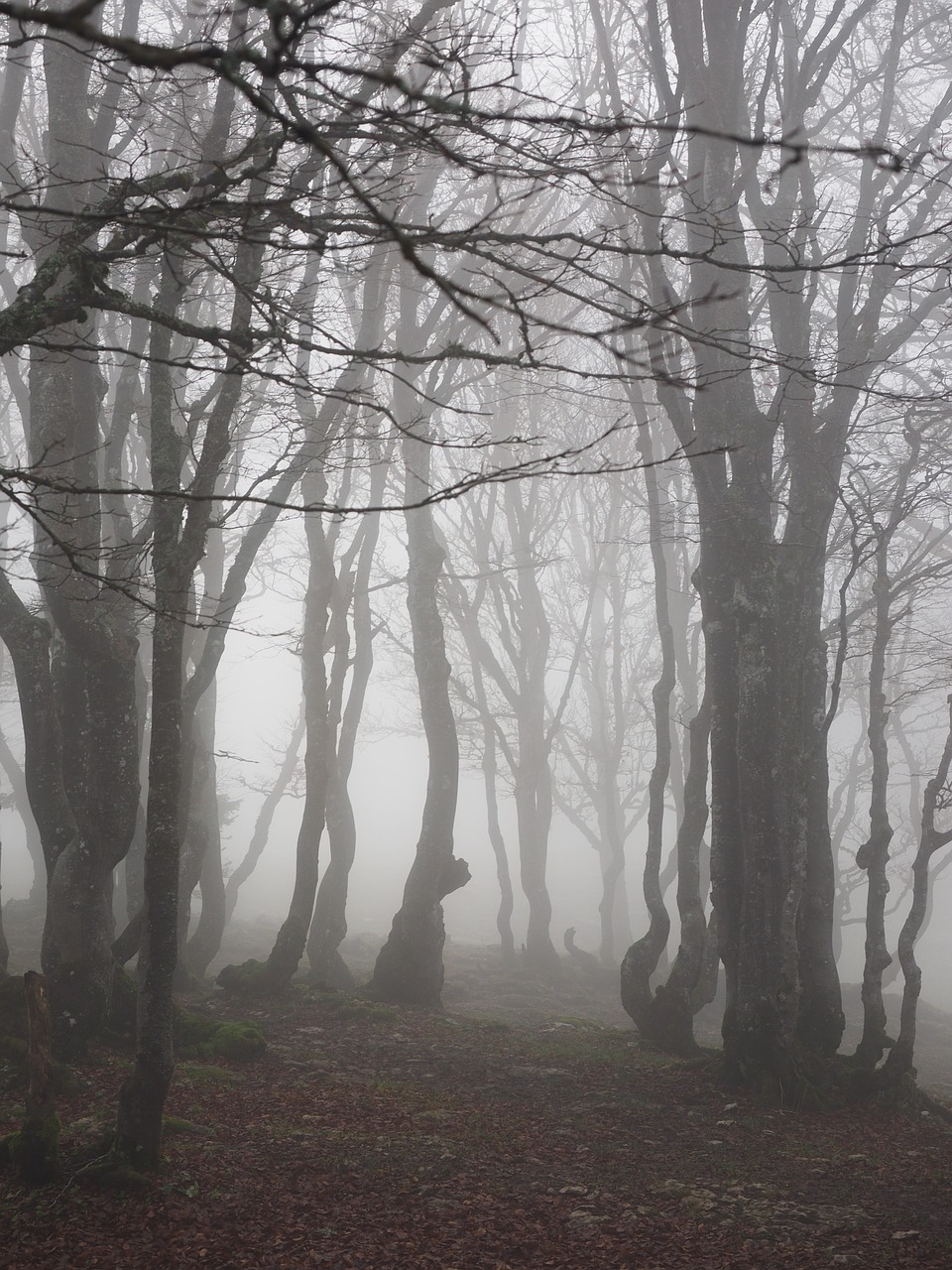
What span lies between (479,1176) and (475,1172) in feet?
0.21

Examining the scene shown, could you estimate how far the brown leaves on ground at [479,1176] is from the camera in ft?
14.7

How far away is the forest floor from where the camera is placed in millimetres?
4492

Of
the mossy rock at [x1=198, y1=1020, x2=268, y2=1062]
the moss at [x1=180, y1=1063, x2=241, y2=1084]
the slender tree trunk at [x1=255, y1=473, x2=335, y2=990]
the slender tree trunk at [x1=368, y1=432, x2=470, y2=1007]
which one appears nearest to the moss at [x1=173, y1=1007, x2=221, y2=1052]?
the mossy rock at [x1=198, y1=1020, x2=268, y2=1062]

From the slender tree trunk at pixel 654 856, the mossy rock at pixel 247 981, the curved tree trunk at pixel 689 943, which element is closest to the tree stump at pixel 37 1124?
the mossy rock at pixel 247 981

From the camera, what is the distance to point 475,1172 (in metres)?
5.60

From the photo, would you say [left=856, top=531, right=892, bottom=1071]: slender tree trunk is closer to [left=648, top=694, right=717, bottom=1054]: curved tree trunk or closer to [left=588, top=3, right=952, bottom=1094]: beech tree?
[left=588, top=3, right=952, bottom=1094]: beech tree

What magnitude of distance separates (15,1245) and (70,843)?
351cm

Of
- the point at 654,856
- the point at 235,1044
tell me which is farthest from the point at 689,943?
the point at 235,1044

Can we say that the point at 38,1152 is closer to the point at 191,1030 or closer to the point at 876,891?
the point at 191,1030

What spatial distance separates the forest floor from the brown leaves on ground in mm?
16

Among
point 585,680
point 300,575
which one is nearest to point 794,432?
point 585,680

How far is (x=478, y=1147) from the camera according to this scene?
6.02 metres

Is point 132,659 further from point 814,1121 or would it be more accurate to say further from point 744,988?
point 814,1121

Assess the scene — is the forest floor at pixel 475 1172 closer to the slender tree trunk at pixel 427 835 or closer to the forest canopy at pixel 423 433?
the forest canopy at pixel 423 433
